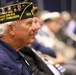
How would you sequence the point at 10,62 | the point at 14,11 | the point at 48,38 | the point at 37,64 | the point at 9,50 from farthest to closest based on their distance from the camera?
the point at 48,38 < the point at 37,64 < the point at 14,11 < the point at 9,50 < the point at 10,62

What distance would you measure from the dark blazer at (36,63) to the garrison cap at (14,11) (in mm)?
433

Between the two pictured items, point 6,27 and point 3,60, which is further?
point 6,27

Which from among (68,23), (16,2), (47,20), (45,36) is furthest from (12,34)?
(68,23)

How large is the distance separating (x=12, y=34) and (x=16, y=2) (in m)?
0.23

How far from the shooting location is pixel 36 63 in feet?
8.91

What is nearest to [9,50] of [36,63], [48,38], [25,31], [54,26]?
[25,31]

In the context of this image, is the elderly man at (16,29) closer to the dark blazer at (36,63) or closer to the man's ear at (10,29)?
the man's ear at (10,29)

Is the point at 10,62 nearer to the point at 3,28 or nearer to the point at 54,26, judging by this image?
the point at 3,28

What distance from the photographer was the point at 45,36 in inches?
174

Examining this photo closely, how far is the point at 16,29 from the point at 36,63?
46cm

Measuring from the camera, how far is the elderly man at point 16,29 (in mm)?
2258

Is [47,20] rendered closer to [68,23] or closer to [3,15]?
[68,23]

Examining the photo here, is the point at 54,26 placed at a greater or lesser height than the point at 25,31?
lesser

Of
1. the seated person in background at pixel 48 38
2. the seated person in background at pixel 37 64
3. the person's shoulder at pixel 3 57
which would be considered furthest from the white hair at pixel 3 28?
the seated person in background at pixel 48 38
